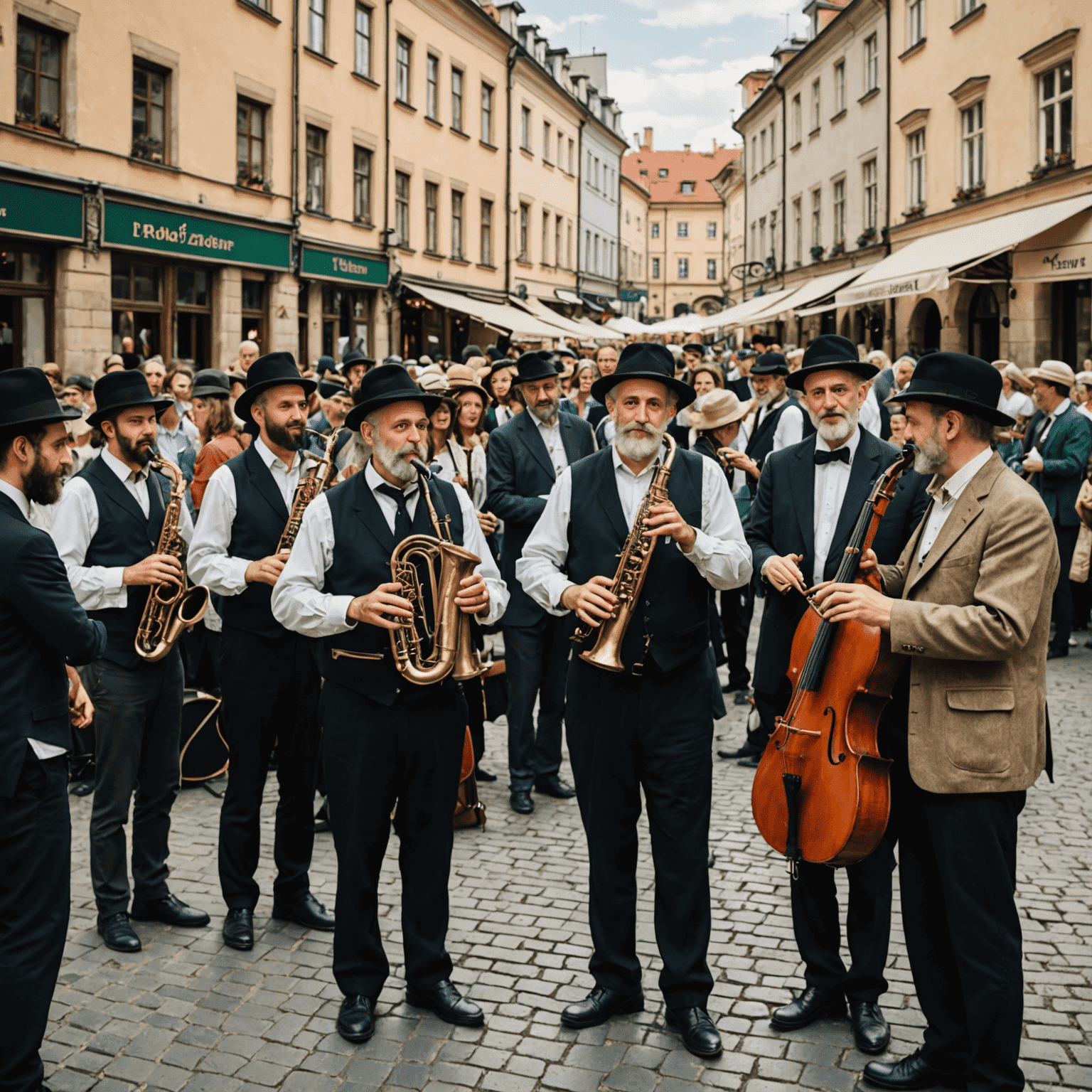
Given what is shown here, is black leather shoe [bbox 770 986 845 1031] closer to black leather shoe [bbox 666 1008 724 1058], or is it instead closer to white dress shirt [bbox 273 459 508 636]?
black leather shoe [bbox 666 1008 724 1058]

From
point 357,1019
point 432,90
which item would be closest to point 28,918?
point 357,1019

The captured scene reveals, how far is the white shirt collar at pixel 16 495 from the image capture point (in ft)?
12.3

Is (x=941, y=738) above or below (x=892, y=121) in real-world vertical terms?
below

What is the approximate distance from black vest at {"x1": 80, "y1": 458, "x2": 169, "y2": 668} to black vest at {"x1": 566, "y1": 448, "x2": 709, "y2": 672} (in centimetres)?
203

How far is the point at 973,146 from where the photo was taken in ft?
78.8

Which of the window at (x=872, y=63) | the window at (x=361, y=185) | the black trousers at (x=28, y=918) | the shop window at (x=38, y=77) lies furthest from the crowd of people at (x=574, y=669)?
the window at (x=872, y=63)

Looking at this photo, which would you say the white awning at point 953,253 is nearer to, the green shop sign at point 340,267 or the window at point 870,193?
the window at point 870,193

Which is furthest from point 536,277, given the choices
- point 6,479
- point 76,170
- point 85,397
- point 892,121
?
point 6,479

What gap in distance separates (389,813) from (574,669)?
90 centimetres

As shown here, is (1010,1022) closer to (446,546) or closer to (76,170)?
(446,546)

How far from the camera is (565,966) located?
15.7 ft

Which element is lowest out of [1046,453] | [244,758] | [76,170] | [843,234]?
[244,758]

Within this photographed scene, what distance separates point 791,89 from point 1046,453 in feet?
105

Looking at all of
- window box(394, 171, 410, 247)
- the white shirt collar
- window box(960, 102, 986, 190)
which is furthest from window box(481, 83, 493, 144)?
the white shirt collar
